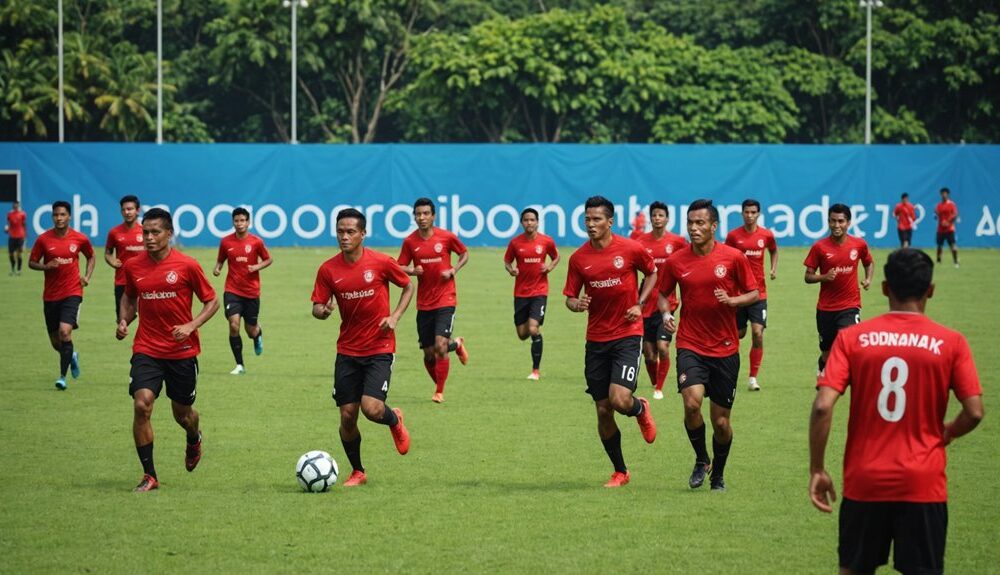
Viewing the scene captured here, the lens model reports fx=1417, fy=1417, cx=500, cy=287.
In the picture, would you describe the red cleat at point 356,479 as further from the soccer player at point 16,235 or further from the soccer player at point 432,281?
the soccer player at point 16,235

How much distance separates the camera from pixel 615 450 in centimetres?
1174

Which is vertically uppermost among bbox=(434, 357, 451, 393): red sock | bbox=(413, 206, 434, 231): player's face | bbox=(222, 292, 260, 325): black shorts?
bbox=(413, 206, 434, 231): player's face

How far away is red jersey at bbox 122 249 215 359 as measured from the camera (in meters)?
11.6

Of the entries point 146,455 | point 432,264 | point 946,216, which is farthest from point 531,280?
point 946,216

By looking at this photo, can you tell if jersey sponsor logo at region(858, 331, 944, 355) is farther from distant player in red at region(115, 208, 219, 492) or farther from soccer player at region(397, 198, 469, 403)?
soccer player at region(397, 198, 469, 403)

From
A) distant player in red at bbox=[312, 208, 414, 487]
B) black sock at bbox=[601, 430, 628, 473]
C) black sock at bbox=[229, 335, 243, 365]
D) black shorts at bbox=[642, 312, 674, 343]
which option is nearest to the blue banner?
black sock at bbox=[229, 335, 243, 365]

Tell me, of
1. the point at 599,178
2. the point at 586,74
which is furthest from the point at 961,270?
the point at 586,74

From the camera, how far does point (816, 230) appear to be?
45906 mm

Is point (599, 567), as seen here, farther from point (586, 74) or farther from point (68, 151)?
point (586, 74)

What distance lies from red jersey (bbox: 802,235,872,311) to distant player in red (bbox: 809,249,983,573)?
10104mm

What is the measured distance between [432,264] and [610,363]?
19.9 feet

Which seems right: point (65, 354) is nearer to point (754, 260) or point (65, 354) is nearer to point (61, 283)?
point (61, 283)

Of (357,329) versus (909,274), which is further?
(357,329)

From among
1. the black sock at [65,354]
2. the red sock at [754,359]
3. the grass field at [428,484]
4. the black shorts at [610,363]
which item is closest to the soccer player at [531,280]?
the grass field at [428,484]
